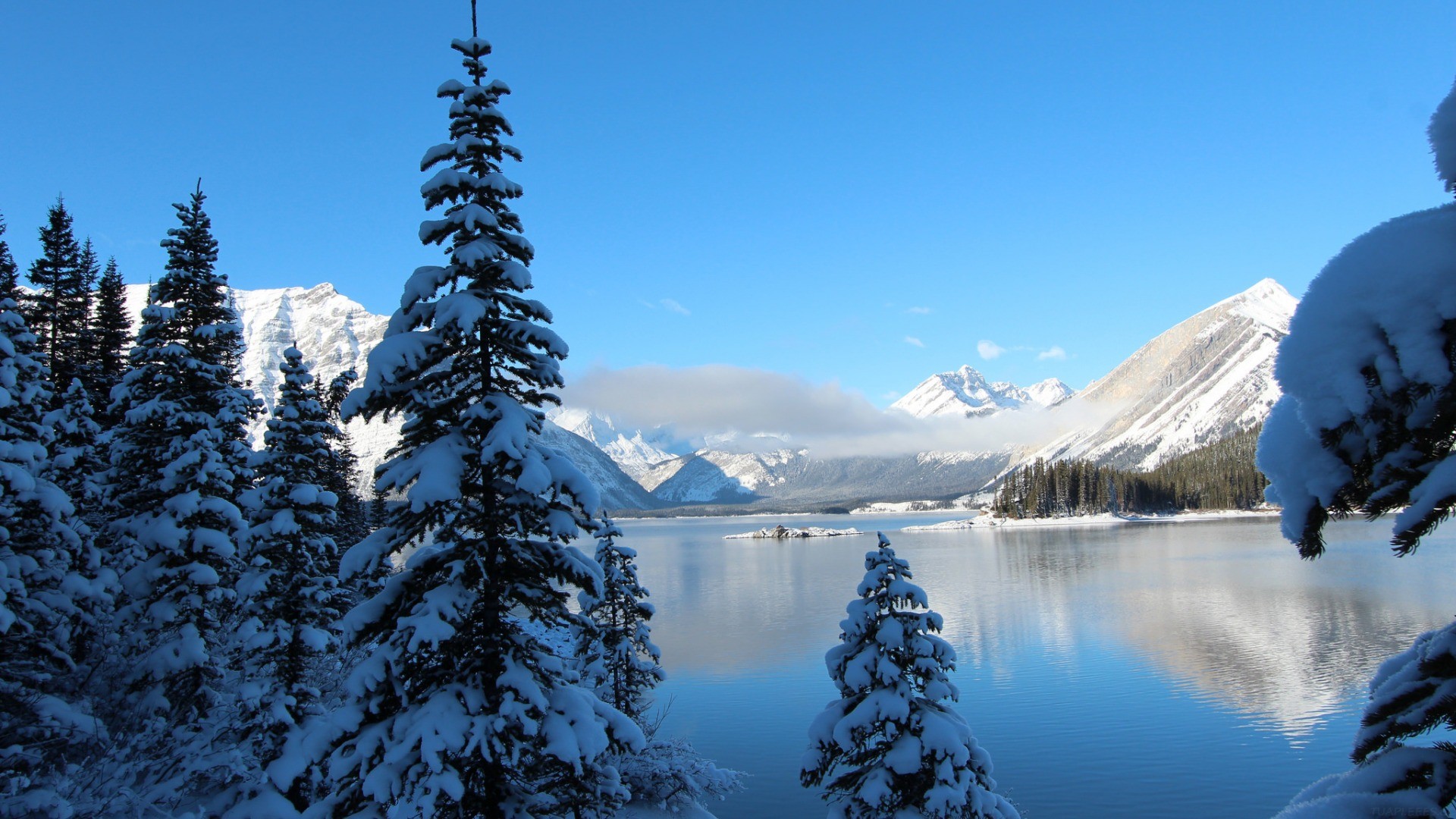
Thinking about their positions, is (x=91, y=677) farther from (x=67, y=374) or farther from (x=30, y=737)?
(x=67, y=374)

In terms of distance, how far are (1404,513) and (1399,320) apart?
27.8 inches

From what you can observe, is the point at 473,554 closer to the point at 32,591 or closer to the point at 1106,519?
the point at 32,591

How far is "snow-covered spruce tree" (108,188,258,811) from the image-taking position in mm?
22422

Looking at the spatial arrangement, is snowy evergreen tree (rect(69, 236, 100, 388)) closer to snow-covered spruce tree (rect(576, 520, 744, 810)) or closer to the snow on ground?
snow-covered spruce tree (rect(576, 520, 744, 810))

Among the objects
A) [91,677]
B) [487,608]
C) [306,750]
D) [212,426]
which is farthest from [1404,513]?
[91,677]

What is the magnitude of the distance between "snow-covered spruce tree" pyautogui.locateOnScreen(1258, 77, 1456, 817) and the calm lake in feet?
82.3

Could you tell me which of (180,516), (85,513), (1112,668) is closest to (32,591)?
(180,516)

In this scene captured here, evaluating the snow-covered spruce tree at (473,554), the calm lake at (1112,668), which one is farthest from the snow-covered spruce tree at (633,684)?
the snow-covered spruce tree at (473,554)

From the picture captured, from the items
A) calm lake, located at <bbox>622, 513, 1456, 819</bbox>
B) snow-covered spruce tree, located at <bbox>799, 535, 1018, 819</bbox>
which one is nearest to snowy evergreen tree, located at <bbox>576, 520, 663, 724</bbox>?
calm lake, located at <bbox>622, 513, 1456, 819</bbox>

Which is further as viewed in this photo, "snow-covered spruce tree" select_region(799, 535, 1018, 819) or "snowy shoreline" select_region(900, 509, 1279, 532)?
"snowy shoreline" select_region(900, 509, 1279, 532)

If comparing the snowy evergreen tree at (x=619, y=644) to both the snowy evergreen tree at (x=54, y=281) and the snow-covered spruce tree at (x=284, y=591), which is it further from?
the snowy evergreen tree at (x=54, y=281)

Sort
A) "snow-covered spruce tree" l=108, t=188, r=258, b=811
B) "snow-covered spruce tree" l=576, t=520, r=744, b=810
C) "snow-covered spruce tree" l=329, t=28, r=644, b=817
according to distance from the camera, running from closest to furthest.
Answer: "snow-covered spruce tree" l=329, t=28, r=644, b=817 < "snow-covered spruce tree" l=108, t=188, r=258, b=811 < "snow-covered spruce tree" l=576, t=520, r=744, b=810

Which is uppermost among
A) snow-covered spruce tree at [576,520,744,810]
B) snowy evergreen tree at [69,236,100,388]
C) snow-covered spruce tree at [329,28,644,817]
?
snowy evergreen tree at [69,236,100,388]

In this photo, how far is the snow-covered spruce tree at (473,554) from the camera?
A: 10656 millimetres
